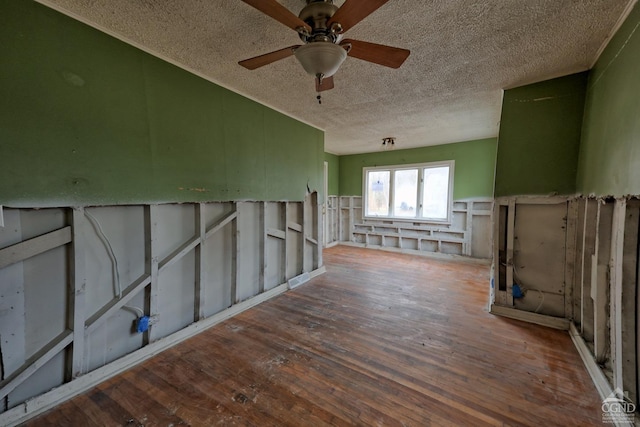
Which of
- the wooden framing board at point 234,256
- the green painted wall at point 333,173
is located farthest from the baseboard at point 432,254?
the wooden framing board at point 234,256

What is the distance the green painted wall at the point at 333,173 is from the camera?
637cm

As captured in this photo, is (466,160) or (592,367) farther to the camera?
(466,160)

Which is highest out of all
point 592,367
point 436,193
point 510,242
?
point 436,193

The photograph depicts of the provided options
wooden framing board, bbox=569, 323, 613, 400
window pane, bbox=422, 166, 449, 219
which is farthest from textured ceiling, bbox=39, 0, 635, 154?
wooden framing board, bbox=569, 323, 613, 400

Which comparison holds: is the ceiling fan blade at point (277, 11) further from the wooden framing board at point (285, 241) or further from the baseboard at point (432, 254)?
the baseboard at point (432, 254)

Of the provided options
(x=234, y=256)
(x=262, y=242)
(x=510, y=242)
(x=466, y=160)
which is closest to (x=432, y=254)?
(x=466, y=160)

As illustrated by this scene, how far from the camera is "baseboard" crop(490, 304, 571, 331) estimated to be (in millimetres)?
2404

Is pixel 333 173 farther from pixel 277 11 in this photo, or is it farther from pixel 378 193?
pixel 277 11

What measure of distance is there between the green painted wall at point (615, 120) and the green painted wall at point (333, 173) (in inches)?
185

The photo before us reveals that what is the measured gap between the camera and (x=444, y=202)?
530cm

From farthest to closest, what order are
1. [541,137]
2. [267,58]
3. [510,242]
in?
[510,242], [541,137], [267,58]

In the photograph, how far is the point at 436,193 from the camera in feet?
17.7

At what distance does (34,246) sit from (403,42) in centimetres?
288

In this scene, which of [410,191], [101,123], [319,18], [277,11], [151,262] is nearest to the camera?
[277,11]
